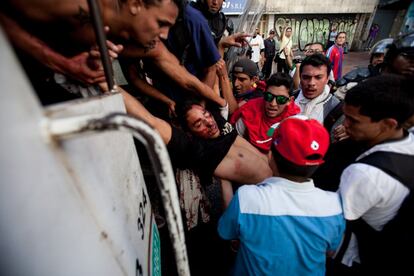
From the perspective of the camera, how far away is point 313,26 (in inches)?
761

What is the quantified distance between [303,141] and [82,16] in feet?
3.95

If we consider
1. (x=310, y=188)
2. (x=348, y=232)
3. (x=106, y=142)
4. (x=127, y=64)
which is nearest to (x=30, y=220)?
(x=106, y=142)

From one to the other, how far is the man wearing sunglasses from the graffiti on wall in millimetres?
19253

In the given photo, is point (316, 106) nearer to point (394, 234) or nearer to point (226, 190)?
point (226, 190)

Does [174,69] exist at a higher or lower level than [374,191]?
higher

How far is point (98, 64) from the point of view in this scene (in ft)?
3.09

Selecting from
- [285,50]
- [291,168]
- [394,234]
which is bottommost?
[285,50]

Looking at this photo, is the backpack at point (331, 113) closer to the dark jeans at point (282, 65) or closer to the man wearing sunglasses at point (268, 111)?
the man wearing sunglasses at point (268, 111)

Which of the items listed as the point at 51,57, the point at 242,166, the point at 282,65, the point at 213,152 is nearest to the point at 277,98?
the point at 242,166

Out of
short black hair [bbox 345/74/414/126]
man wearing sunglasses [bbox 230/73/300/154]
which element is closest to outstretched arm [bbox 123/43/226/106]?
man wearing sunglasses [bbox 230/73/300/154]

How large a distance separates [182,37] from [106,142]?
1726mm

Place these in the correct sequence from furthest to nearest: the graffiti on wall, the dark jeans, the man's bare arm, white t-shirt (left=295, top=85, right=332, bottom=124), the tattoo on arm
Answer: the graffiti on wall
the dark jeans
white t-shirt (left=295, top=85, right=332, bottom=124)
the tattoo on arm
the man's bare arm

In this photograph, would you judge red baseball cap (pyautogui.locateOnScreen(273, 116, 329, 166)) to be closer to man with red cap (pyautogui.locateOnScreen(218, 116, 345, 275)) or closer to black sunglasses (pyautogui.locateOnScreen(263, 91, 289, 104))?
man with red cap (pyautogui.locateOnScreen(218, 116, 345, 275))

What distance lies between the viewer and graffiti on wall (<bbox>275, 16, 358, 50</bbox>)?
746 inches
